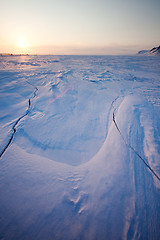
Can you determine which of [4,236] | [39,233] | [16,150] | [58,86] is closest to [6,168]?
[16,150]

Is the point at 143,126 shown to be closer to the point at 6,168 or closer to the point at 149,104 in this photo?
the point at 149,104

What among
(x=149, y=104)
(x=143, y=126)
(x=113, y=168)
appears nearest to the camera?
(x=113, y=168)

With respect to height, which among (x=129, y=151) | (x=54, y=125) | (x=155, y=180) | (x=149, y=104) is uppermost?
(x=149, y=104)

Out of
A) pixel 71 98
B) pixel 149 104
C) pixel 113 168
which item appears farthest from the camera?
pixel 71 98

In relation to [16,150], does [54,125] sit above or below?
above

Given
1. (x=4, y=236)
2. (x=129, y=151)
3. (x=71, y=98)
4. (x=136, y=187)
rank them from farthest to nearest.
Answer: (x=71, y=98), (x=129, y=151), (x=136, y=187), (x=4, y=236)

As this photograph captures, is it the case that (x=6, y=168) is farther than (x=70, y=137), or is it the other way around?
(x=70, y=137)

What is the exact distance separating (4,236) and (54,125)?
3.85 feet

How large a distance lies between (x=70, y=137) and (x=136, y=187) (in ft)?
3.01

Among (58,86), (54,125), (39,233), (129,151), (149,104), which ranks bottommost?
(39,233)

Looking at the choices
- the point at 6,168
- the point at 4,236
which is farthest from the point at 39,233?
the point at 6,168

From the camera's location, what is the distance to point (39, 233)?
2.23 feet

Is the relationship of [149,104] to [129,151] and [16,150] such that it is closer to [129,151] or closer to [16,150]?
[129,151]

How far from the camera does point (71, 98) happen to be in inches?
94.9
